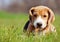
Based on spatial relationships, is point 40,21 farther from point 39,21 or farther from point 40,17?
point 40,17

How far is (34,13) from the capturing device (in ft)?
24.6

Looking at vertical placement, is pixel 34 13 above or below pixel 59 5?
above

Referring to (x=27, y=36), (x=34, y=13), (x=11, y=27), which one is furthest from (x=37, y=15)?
(x=11, y=27)

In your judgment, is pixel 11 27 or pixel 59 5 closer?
pixel 11 27

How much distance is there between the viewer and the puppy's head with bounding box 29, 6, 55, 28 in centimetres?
727

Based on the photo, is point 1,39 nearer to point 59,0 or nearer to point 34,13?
point 34,13

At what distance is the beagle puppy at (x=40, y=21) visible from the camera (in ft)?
23.9

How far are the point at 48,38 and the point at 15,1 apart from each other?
22.4 meters

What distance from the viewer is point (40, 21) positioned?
7289 mm

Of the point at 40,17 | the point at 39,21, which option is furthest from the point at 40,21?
the point at 40,17

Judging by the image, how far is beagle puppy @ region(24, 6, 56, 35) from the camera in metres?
7.29

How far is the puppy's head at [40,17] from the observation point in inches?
286

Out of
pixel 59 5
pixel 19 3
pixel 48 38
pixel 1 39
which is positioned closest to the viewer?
pixel 1 39

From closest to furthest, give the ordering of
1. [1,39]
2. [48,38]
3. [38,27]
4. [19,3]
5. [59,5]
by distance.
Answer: [1,39] < [48,38] < [38,27] < [59,5] < [19,3]
